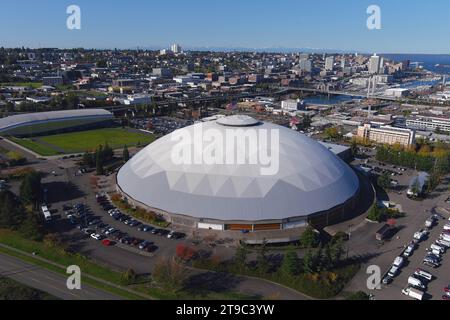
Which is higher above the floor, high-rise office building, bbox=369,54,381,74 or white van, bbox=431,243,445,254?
high-rise office building, bbox=369,54,381,74

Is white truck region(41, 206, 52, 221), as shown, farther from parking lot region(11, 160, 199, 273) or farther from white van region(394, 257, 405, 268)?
white van region(394, 257, 405, 268)

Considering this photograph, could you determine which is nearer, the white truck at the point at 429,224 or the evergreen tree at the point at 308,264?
the evergreen tree at the point at 308,264

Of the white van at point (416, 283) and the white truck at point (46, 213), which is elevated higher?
the white truck at point (46, 213)

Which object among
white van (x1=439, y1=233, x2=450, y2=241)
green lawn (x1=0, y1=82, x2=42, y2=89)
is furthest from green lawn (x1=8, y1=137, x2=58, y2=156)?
green lawn (x1=0, y1=82, x2=42, y2=89)

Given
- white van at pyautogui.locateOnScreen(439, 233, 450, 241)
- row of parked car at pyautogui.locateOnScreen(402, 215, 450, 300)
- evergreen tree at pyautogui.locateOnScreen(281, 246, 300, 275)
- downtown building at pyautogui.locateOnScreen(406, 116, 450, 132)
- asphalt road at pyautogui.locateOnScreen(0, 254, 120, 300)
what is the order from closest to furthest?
1. asphalt road at pyautogui.locateOnScreen(0, 254, 120, 300)
2. row of parked car at pyautogui.locateOnScreen(402, 215, 450, 300)
3. evergreen tree at pyautogui.locateOnScreen(281, 246, 300, 275)
4. white van at pyautogui.locateOnScreen(439, 233, 450, 241)
5. downtown building at pyautogui.locateOnScreen(406, 116, 450, 132)

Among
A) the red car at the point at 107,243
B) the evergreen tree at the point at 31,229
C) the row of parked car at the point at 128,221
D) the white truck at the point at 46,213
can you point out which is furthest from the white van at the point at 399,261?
the white truck at the point at 46,213

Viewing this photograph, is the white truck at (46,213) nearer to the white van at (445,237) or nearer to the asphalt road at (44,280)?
the asphalt road at (44,280)
